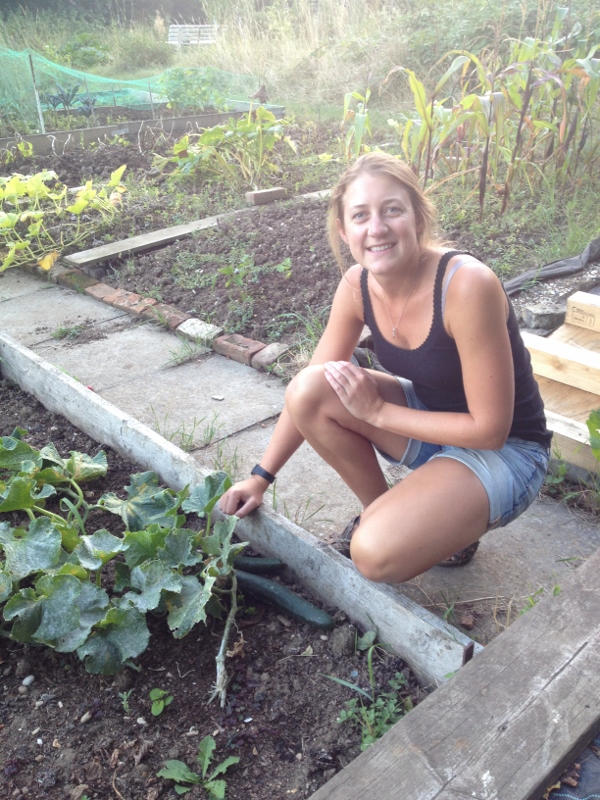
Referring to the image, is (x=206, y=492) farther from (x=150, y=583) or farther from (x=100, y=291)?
(x=100, y=291)

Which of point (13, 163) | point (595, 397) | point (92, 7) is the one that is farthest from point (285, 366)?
point (92, 7)

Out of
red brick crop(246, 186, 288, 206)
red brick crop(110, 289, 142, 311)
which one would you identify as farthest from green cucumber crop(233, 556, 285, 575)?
red brick crop(246, 186, 288, 206)

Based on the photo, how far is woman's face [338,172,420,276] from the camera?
1625 millimetres

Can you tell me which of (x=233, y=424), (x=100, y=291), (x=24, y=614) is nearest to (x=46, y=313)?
(x=100, y=291)

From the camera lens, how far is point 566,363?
2389mm

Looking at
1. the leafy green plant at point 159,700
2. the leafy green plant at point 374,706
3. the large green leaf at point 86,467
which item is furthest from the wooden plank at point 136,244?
the leafy green plant at point 374,706

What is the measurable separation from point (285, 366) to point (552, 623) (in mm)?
1976

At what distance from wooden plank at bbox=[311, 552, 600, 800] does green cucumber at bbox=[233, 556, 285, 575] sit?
744mm

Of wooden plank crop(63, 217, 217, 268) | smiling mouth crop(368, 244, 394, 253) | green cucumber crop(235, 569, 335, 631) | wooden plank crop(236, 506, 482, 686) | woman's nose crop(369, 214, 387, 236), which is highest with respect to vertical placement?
woman's nose crop(369, 214, 387, 236)

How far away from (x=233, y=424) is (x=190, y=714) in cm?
135

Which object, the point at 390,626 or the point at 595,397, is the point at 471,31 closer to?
the point at 595,397

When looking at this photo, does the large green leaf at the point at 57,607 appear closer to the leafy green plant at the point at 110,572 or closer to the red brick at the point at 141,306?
the leafy green plant at the point at 110,572

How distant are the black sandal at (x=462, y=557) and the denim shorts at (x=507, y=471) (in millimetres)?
170

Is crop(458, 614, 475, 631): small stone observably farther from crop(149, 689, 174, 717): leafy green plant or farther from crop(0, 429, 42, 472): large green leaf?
crop(0, 429, 42, 472): large green leaf
